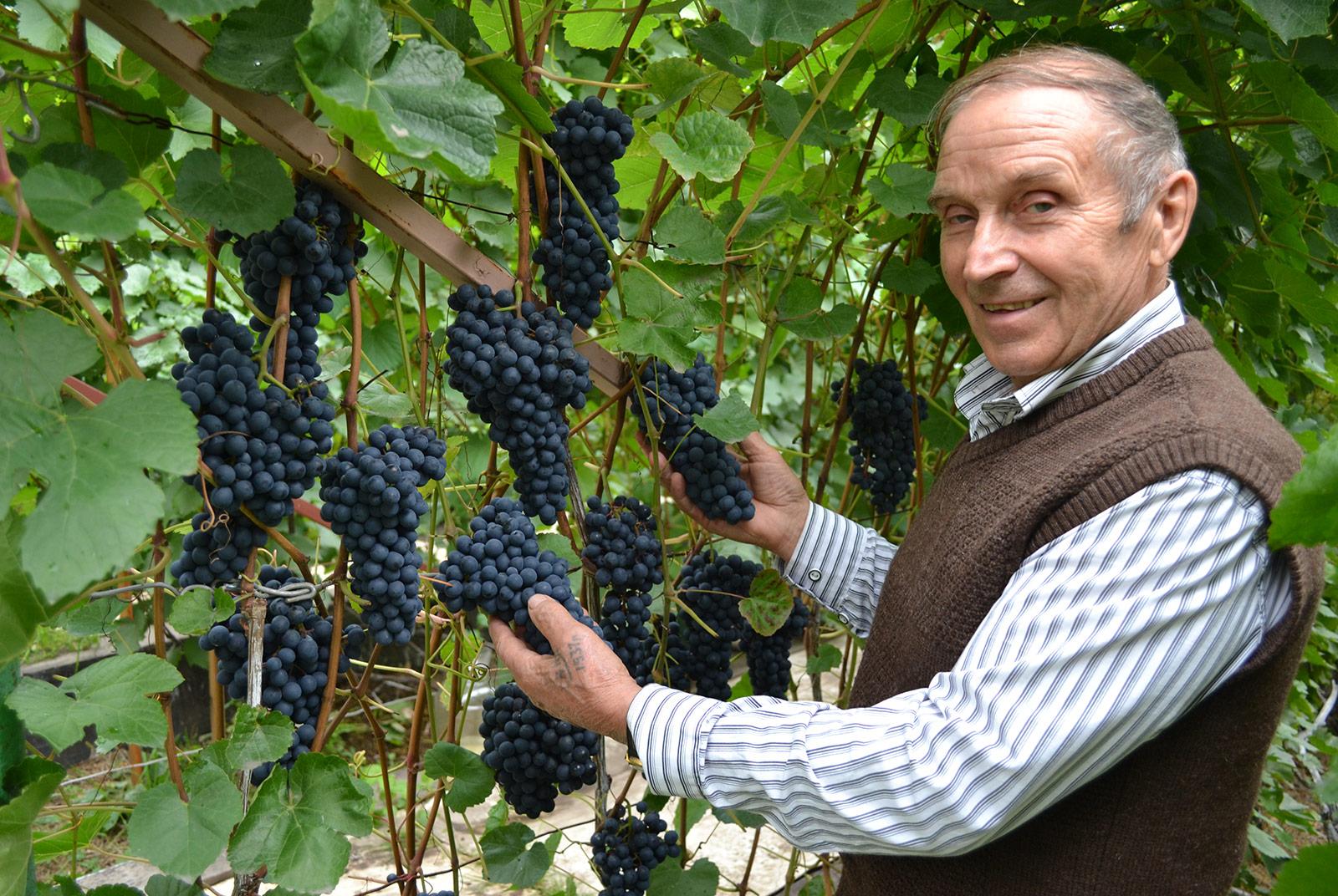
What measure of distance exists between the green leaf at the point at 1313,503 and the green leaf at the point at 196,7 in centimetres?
96

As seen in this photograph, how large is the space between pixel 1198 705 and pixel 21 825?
1.29 m

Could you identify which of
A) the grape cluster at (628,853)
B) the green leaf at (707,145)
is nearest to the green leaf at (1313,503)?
the green leaf at (707,145)

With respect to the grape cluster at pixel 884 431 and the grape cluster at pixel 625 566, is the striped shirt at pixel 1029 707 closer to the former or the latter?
the grape cluster at pixel 625 566

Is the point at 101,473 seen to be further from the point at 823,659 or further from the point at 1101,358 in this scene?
the point at 823,659

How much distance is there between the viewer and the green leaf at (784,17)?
1.24 meters

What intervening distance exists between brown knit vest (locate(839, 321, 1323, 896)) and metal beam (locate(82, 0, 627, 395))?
0.70 m

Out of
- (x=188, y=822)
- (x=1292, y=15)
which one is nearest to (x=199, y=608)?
(x=188, y=822)

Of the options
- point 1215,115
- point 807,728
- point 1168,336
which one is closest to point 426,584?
point 807,728

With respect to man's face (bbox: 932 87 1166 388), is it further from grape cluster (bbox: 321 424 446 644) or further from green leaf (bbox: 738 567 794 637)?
grape cluster (bbox: 321 424 446 644)

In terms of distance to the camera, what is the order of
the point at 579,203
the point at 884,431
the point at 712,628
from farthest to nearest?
the point at 884,431 → the point at 712,628 → the point at 579,203

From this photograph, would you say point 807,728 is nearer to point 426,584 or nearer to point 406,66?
point 426,584

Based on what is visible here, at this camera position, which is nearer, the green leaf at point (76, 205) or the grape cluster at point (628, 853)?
the green leaf at point (76, 205)

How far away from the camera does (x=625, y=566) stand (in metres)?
1.53

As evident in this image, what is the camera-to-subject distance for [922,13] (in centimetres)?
195
